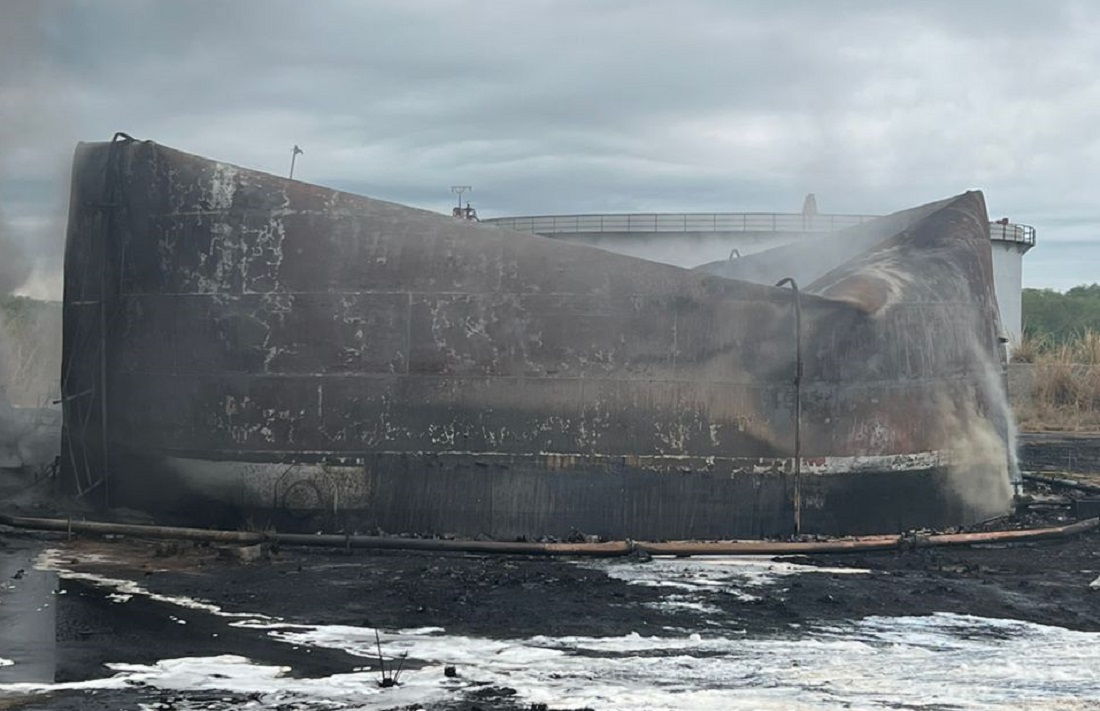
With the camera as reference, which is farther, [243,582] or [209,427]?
[209,427]

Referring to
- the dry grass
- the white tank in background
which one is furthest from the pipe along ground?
the white tank in background

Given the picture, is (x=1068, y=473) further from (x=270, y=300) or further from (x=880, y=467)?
(x=270, y=300)

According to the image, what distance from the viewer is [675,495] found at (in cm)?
1310

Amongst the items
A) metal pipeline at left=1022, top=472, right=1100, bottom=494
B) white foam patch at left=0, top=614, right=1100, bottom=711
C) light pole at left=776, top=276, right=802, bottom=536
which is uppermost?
light pole at left=776, top=276, right=802, bottom=536

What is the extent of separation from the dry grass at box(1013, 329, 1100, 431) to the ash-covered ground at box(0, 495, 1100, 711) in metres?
19.7

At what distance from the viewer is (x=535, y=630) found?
9.08 m

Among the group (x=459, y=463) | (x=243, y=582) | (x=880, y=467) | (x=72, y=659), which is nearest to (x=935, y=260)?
(x=880, y=467)

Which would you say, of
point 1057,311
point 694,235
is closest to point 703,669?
point 694,235

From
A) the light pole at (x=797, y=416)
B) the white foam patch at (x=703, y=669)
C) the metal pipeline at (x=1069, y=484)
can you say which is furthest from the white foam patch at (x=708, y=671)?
the metal pipeline at (x=1069, y=484)

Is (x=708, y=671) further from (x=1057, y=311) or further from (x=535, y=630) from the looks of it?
(x=1057, y=311)

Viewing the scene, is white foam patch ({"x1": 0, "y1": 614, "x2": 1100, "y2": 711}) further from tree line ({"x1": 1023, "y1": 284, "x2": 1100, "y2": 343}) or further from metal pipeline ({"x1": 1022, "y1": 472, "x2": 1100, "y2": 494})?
tree line ({"x1": 1023, "y1": 284, "x2": 1100, "y2": 343})

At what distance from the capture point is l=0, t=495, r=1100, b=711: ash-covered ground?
7.35m

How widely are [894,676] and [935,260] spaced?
352 inches

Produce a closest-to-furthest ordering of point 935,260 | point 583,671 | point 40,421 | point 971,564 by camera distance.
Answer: point 583,671
point 971,564
point 935,260
point 40,421
